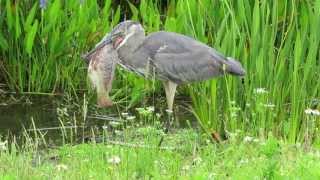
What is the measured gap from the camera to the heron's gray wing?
20.2 ft

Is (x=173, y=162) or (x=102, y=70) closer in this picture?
(x=173, y=162)

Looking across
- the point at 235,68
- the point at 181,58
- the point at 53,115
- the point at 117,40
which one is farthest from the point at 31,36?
the point at 235,68

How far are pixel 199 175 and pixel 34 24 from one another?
3289mm

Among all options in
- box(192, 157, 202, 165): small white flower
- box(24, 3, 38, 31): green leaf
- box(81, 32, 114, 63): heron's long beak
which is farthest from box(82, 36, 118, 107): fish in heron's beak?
box(192, 157, 202, 165): small white flower

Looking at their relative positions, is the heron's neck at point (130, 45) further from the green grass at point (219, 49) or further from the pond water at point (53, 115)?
the pond water at point (53, 115)

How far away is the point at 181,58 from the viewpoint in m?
Answer: 6.38

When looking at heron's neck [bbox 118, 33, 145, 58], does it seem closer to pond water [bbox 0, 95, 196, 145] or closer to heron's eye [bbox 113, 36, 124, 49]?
heron's eye [bbox 113, 36, 124, 49]

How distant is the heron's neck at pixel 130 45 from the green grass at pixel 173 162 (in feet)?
2.90

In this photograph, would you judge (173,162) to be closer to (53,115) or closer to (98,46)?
(98,46)

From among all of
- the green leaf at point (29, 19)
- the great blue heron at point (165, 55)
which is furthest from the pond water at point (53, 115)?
the green leaf at point (29, 19)

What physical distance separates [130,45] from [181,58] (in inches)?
14.5

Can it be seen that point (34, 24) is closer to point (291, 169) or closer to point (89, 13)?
point (89, 13)

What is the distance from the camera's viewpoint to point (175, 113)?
7.19 meters

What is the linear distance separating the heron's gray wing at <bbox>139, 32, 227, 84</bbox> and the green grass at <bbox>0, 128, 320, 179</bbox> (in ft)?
2.02
